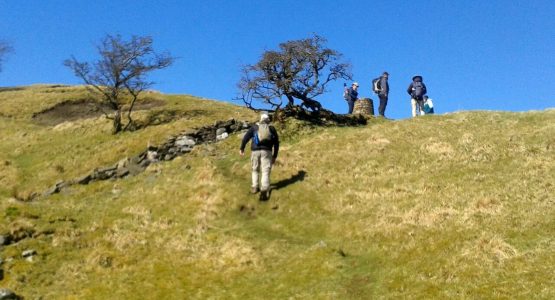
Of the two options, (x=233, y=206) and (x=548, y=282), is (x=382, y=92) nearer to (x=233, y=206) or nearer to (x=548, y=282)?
(x=233, y=206)

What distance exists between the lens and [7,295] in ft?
54.3

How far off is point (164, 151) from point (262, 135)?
11547 mm

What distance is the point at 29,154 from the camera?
44.2 metres

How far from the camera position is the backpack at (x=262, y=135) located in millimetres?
25109

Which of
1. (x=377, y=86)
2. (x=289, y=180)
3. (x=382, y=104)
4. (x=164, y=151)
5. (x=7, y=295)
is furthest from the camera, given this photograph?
(x=382, y=104)

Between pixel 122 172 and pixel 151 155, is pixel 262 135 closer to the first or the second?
pixel 151 155

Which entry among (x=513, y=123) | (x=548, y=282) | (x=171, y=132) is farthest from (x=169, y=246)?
(x=513, y=123)

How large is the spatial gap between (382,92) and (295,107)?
6.98 m

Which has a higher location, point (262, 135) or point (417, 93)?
point (417, 93)

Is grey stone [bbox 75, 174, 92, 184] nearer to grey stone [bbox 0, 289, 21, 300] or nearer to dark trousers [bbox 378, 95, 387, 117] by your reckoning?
grey stone [bbox 0, 289, 21, 300]

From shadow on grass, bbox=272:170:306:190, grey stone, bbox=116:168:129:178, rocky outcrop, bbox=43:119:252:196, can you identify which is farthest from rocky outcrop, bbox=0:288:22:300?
grey stone, bbox=116:168:129:178

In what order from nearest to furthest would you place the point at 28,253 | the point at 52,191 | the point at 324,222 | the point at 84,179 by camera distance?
the point at 28,253 → the point at 324,222 → the point at 52,191 → the point at 84,179

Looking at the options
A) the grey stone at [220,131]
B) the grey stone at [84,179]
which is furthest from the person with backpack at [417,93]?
the grey stone at [84,179]

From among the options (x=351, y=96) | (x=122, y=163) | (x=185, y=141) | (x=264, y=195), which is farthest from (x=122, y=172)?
(x=351, y=96)
